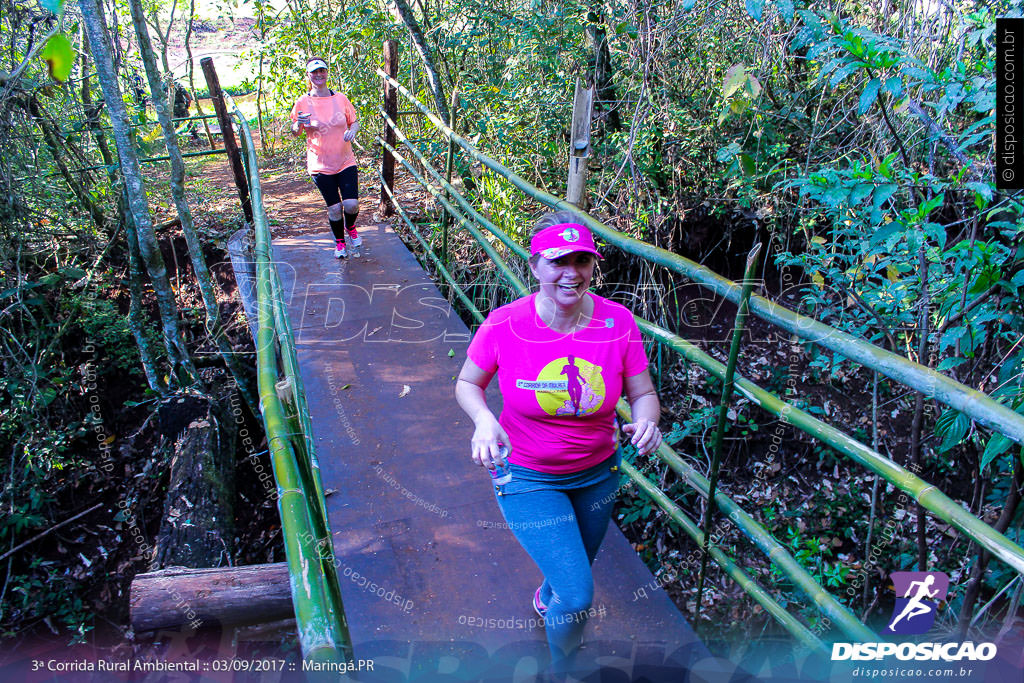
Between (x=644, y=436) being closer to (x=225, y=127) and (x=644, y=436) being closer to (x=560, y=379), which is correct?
(x=560, y=379)

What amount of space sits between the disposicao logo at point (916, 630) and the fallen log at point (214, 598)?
6.66 ft

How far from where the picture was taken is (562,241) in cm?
187

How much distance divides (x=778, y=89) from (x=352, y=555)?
4.32 metres

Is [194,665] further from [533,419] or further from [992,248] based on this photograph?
[992,248]

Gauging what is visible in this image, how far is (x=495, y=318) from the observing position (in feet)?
6.56

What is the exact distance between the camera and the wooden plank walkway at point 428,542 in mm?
2129

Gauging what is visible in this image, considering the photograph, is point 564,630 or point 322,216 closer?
point 564,630

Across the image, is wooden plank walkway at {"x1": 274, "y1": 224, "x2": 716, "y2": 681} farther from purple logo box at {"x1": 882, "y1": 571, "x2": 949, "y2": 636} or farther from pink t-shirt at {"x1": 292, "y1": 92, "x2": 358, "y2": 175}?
pink t-shirt at {"x1": 292, "y1": 92, "x2": 358, "y2": 175}

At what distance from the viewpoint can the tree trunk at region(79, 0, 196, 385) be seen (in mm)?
3900

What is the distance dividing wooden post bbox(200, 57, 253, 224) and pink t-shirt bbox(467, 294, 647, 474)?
4683 mm

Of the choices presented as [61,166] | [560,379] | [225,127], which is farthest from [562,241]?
[225,127]

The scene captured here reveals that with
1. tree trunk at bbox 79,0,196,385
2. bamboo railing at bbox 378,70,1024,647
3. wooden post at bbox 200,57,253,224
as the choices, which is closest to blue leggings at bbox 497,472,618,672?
bamboo railing at bbox 378,70,1024,647

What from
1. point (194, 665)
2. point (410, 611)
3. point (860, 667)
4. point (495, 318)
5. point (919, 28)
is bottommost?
point (194, 665)

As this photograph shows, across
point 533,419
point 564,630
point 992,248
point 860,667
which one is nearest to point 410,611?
point 564,630
